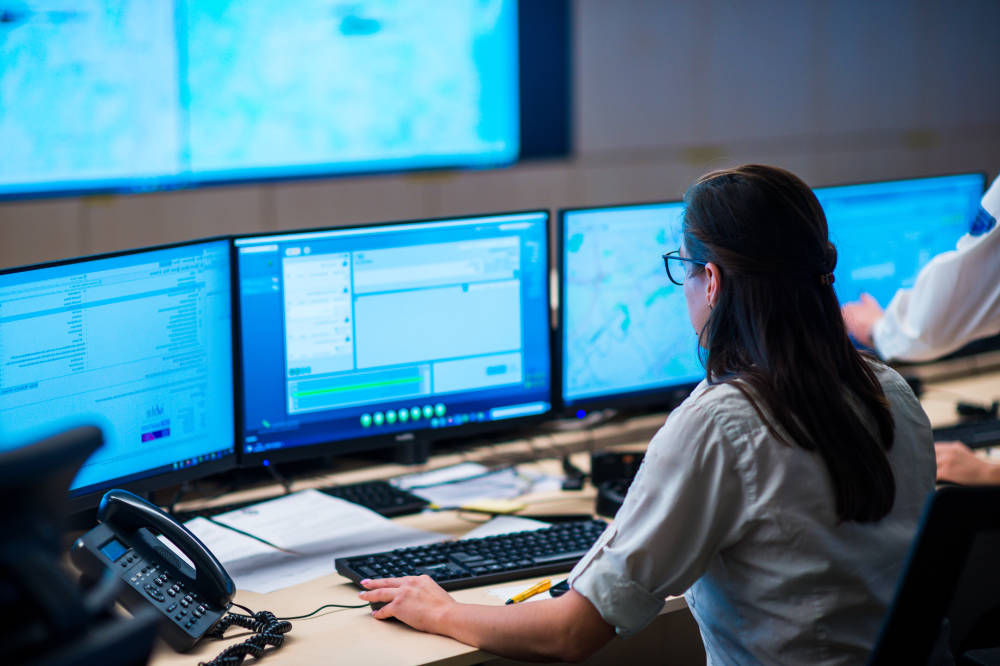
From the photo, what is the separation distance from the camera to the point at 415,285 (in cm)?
186

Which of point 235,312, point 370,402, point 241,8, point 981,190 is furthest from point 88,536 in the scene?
point 241,8

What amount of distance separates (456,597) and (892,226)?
4.58 ft

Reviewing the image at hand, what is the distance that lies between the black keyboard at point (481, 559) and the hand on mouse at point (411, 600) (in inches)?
2.1

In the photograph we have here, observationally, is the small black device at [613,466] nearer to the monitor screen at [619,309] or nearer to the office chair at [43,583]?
the monitor screen at [619,309]

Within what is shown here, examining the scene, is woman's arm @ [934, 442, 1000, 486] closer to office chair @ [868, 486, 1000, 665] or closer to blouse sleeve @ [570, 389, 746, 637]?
office chair @ [868, 486, 1000, 665]

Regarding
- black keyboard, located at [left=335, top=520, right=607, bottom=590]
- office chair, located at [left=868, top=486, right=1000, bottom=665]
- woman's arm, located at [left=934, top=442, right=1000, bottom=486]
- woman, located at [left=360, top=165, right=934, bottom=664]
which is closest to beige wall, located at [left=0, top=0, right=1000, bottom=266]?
black keyboard, located at [left=335, top=520, right=607, bottom=590]

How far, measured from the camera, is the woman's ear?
1310 mm

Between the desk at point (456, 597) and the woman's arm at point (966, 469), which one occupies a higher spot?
the woman's arm at point (966, 469)

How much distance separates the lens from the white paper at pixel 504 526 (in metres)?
1.81

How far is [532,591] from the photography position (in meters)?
1.56

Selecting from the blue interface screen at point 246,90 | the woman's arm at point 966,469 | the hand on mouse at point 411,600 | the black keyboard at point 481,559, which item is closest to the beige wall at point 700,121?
the blue interface screen at point 246,90

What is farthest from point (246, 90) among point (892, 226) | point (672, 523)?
point (672, 523)

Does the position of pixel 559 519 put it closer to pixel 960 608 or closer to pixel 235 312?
pixel 235 312

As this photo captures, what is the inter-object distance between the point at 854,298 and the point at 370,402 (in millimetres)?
1151
